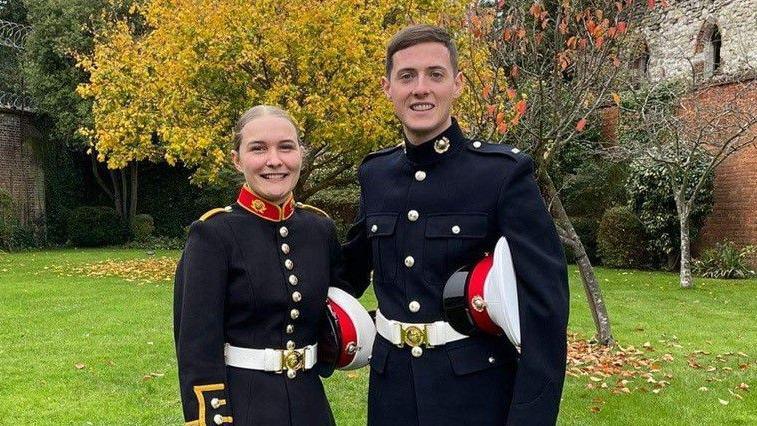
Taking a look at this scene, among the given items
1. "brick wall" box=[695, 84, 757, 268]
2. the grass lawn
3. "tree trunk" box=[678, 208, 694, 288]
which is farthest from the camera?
"brick wall" box=[695, 84, 757, 268]

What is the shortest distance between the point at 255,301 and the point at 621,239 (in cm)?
1357

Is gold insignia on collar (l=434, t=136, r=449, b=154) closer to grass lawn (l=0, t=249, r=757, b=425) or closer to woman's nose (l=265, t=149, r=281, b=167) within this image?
woman's nose (l=265, t=149, r=281, b=167)

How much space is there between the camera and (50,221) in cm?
1952

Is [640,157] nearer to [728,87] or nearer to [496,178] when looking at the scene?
[728,87]

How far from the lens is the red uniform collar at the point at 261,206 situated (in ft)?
7.69

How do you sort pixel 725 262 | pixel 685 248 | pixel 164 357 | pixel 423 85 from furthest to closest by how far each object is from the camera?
1. pixel 725 262
2. pixel 685 248
3. pixel 164 357
4. pixel 423 85

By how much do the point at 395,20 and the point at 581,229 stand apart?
740cm

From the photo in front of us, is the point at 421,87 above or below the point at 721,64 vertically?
below

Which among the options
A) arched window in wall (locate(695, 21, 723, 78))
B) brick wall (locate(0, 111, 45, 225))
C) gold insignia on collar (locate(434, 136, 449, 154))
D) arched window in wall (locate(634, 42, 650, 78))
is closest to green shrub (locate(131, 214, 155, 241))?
brick wall (locate(0, 111, 45, 225))

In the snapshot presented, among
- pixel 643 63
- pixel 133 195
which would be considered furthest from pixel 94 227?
pixel 643 63

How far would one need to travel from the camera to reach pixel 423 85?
2070 mm

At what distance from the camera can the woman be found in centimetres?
212

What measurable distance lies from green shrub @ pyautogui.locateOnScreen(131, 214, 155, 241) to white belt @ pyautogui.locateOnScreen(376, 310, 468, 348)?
771 inches

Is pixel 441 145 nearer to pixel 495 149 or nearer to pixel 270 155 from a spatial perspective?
pixel 495 149
